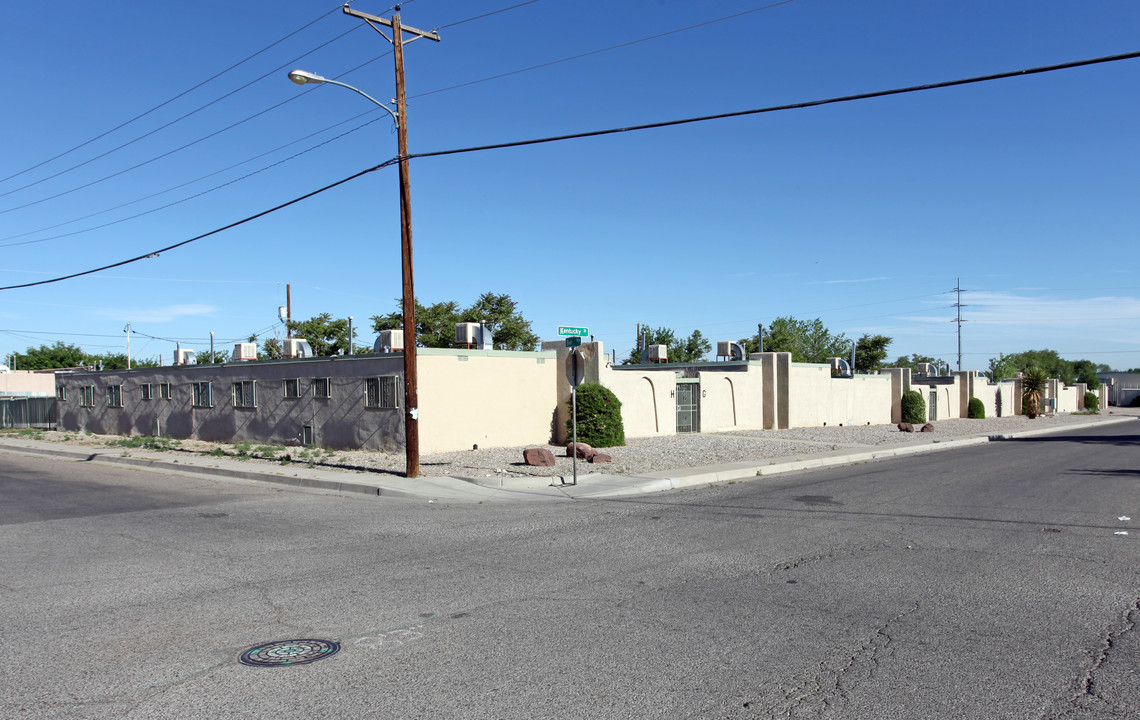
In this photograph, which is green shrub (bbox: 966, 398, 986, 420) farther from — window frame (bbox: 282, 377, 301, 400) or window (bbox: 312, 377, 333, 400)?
window frame (bbox: 282, 377, 301, 400)

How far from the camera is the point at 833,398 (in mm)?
38750

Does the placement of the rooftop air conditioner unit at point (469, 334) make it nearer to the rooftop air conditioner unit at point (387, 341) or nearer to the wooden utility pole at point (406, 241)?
the rooftop air conditioner unit at point (387, 341)

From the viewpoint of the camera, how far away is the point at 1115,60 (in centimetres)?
1036

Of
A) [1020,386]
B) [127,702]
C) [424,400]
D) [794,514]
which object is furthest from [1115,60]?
[1020,386]

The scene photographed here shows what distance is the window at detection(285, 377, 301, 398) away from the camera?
24906 millimetres

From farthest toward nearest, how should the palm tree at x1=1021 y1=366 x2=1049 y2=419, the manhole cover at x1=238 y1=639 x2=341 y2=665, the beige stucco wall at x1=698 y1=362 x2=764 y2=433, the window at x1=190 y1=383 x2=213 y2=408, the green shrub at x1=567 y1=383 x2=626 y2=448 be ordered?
the palm tree at x1=1021 y1=366 x2=1049 y2=419, the beige stucco wall at x1=698 y1=362 x2=764 y2=433, the window at x1=190 y1=383 x2=213 y2=408, the green shrub at x1=567 y1=383 x2=626 y2=448, the manhole cover at x1=238 y1=639 x2=341 y2=665

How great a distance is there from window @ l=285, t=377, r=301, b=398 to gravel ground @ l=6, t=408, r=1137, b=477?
169 cm

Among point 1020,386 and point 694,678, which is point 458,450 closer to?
point 694,678

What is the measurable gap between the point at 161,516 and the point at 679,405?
20.3 m

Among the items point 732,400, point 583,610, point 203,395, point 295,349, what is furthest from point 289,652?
point 732,400

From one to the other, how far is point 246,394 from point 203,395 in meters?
3.12

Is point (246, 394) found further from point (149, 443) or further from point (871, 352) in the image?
point (871, 352)

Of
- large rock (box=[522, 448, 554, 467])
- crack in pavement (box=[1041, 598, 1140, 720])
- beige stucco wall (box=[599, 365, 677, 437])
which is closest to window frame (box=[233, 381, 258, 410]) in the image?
beige stucco wall (box=[599, 365, 677, 437])

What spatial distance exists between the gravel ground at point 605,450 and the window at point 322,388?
1.60m
